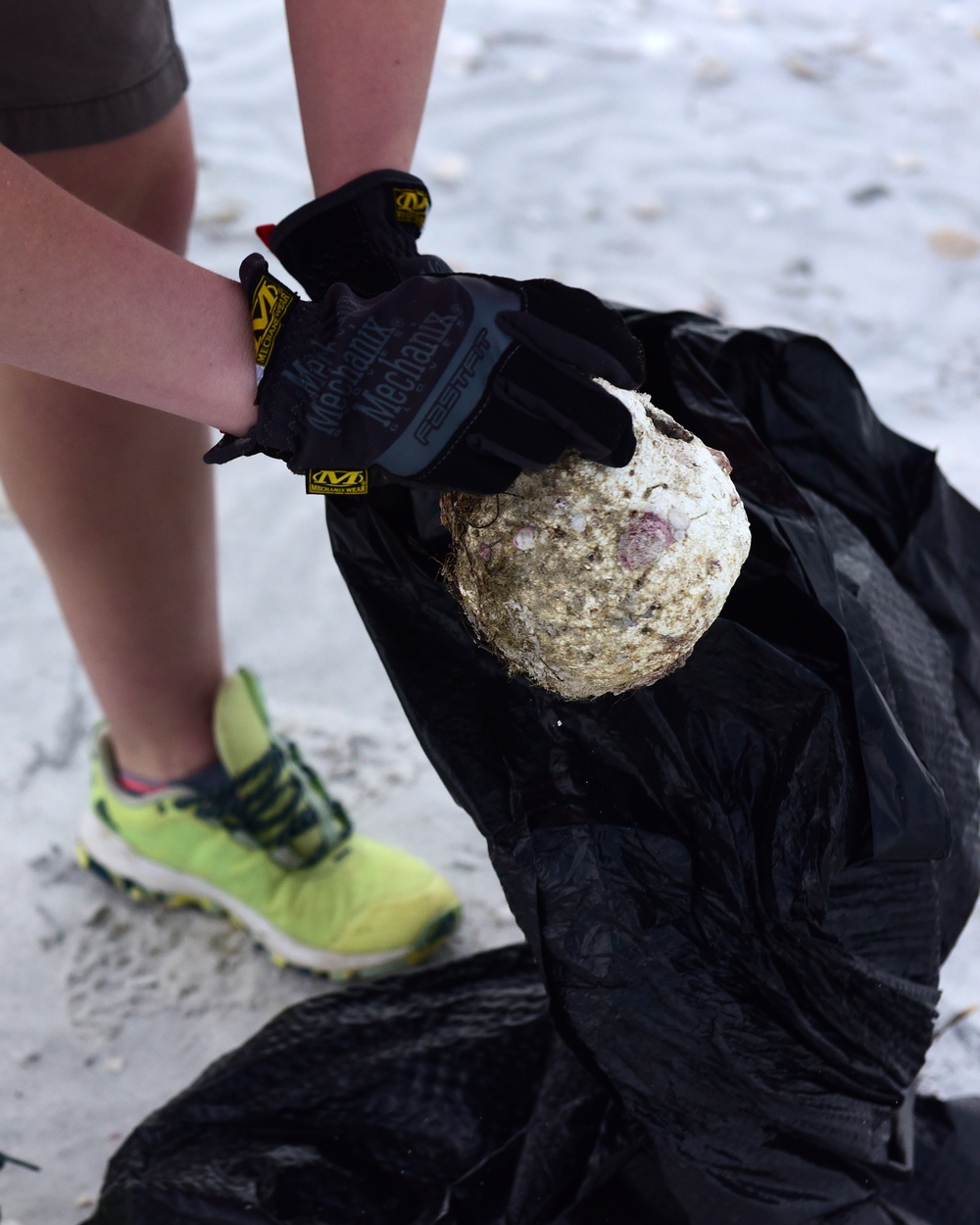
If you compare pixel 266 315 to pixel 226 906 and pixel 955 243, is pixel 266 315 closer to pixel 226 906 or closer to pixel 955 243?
pixel 226 906

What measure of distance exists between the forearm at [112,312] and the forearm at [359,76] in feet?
1.05

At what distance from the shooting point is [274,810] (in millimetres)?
1482

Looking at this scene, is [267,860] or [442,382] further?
[267,860]

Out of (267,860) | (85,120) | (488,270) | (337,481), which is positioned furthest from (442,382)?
(488,270)

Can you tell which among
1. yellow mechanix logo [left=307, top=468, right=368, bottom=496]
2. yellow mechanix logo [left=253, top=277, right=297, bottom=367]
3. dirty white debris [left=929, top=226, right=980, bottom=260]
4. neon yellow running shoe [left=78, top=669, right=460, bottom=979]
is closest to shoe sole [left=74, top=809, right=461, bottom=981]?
neon yellow running shoe [left=78, top=669, right=460, bottom=979]

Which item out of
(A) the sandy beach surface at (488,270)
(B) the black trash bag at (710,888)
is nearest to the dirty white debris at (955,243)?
(A) the sandy beach surface at (488,270)

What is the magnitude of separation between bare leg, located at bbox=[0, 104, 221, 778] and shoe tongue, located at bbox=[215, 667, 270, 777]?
2.0 inches

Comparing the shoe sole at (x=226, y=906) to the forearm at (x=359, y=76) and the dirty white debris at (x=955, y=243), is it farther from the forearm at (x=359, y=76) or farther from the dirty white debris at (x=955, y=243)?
the dirty white debris at (x=955, y=243)

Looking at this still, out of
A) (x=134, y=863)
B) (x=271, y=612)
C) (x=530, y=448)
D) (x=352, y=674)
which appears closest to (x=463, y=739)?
(x=530, y=448)

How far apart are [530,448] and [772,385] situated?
52cm

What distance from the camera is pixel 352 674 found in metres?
1.87

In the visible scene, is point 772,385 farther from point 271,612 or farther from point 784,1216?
point 271,612

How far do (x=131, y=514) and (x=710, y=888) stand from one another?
31.3 inches

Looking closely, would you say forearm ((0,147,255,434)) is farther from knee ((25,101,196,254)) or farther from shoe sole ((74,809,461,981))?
shoe sole ((74,809,461,981))
